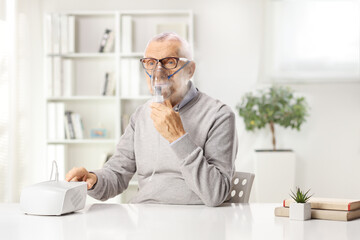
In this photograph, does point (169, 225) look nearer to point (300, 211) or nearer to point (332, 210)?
point (300, 211)

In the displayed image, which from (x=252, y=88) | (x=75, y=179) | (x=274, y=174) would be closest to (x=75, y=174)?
(x=75, y=179)

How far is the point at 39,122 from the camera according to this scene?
5176 millimetres

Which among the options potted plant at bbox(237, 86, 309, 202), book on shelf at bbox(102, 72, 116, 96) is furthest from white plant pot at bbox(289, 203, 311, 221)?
book on shelf at bbox(102, 72, 116, 96)

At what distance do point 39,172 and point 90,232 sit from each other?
386cm

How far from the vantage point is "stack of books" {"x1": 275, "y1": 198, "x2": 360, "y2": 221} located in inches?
64.1

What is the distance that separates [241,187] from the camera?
2162 mm

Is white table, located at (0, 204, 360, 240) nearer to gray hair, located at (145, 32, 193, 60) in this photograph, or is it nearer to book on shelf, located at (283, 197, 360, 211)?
book on shelf, located at (283, 197, 360, 211)

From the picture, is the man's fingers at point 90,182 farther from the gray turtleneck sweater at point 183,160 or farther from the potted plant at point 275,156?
the potted plant at point 275,156

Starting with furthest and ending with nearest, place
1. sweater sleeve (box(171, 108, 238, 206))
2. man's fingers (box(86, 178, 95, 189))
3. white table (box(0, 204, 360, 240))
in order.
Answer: man's fingers (box(86, 178, 95, 189)), sweater sleeve (box(171, 108, 238, 206)), white table (box(0, 204, 360, 240))

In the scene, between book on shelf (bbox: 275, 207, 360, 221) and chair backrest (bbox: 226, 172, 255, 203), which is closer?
book on shelf (bbox: 275, 207, 360, 221)

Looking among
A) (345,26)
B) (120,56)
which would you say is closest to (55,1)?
(120,56)

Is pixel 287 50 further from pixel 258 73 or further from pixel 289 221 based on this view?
pixel 289 221

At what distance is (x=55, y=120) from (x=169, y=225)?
3564 mm

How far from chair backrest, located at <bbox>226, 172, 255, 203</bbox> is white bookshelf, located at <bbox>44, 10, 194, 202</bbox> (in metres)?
2.74
